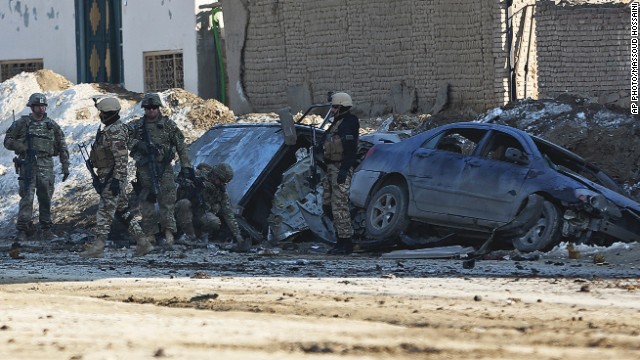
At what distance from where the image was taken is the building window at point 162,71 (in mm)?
30609

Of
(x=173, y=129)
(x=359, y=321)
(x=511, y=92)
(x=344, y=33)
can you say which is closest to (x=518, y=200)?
(x=173, y=129)

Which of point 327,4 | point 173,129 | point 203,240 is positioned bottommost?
point 203,240

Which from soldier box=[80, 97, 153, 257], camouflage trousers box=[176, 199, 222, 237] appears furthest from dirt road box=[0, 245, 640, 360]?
camouflage trousers box=[176, 199, 222, 237]

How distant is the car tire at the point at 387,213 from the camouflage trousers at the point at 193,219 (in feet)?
6.33

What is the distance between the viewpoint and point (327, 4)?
1019 inches

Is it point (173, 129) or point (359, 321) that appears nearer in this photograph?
point (359, 321)

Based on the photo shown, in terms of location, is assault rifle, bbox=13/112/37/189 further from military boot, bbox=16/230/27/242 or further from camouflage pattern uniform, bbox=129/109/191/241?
camouflage pattern uniform, bbox=129/109/191/241

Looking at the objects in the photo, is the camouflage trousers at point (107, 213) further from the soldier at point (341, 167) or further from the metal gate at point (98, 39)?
the metal gate at point (98, 39)

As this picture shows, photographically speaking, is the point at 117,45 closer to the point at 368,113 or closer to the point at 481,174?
the point at 368,113

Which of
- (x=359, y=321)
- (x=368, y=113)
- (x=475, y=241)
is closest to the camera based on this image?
(x=359, y=321)

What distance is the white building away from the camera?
30.0m

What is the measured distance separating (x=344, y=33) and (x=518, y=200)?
11.9 metres

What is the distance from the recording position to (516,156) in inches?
569

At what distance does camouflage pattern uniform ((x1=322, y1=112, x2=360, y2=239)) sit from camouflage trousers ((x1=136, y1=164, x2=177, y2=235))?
1787 millimetres
